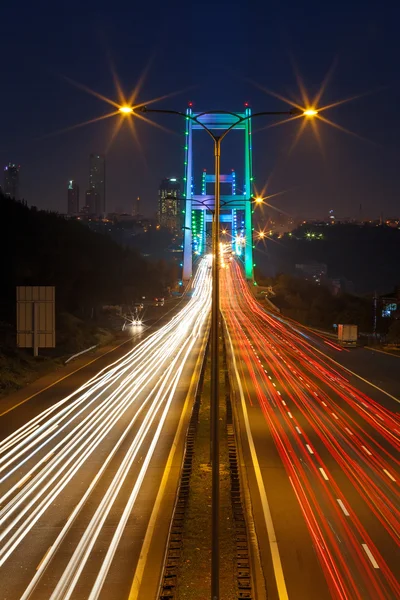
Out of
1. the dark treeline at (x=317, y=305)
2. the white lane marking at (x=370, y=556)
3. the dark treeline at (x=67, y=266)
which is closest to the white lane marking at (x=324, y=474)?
the white lane marking at (x=370, y=556)

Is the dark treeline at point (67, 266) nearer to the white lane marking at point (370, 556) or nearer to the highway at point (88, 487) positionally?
the highway at point (88, 487)

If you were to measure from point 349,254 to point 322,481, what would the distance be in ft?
548

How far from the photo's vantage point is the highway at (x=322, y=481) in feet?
32.2

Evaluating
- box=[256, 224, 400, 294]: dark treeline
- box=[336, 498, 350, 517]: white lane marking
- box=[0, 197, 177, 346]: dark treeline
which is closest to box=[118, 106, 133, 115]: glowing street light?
box=[336, 498, 350, 517]: white lane marking

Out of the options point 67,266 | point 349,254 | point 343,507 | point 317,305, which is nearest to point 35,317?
point 343,507

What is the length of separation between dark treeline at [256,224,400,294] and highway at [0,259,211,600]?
128847 mm

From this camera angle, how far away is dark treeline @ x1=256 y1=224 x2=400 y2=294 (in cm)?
15975

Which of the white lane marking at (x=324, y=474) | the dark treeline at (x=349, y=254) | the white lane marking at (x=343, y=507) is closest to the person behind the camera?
the white lane marking at (x=343, y=507)

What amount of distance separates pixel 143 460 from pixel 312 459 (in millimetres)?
3688

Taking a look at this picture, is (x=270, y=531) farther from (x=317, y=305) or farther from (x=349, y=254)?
(x=349, y=254)

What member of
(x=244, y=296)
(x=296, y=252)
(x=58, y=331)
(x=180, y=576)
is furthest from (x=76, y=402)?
(x=296, y=252)

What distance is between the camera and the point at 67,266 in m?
73.1

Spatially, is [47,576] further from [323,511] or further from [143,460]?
[143,460]

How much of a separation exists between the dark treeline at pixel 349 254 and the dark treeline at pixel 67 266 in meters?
56.9
